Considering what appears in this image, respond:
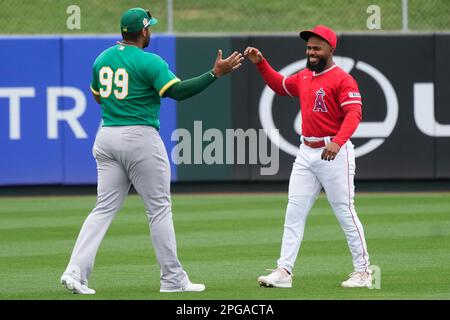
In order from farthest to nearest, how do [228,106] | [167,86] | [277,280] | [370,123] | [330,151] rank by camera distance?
[228,106]
[370,123]
[277,280]
[330,151]
[167,86]

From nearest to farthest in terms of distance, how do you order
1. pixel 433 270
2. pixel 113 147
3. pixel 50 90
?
1. pixel 113 147
2. pixel 433 270
3. pixel 50 90

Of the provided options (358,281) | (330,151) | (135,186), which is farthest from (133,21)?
(358,281)

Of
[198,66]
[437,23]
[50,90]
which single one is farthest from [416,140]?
[50,90]

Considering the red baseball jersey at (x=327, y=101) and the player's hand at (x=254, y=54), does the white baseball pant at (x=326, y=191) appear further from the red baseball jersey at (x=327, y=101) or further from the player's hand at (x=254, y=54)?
the player's hand at (x=254, y=54)

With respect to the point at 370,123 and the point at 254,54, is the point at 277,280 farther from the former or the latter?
the point at 370,123

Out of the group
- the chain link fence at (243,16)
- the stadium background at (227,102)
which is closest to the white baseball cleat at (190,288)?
the stadium background at (227,102)

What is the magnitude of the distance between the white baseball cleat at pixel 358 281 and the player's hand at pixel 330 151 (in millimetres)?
918

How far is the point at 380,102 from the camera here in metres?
16.0

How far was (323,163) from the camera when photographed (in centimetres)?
822

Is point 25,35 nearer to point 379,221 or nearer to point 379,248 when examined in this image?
point 379,221

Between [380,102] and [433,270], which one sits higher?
[380,102]

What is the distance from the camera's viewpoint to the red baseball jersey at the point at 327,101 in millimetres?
8141

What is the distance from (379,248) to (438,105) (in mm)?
5832

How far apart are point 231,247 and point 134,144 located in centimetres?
327
